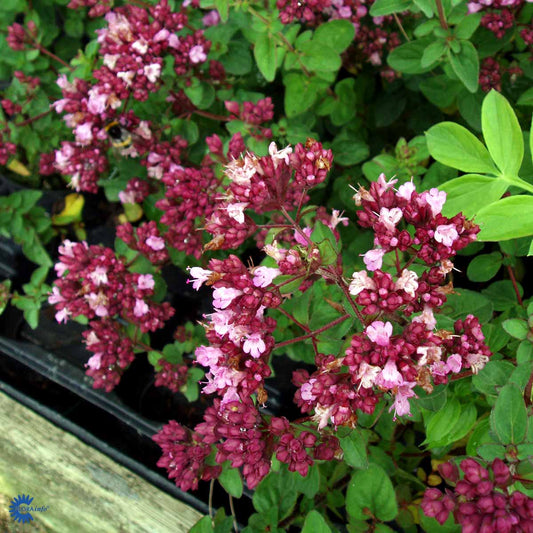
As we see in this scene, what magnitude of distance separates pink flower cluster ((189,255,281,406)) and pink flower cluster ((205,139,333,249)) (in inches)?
3.0

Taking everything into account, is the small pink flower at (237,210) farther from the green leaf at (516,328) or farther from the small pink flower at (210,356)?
the green leaf at (516,328)

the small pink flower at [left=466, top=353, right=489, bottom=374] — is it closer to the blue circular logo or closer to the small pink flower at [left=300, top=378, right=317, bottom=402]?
the small pink flower at [left=300, top=378, right=317, bottom=402]

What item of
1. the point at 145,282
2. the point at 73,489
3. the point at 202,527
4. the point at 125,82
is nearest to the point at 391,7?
the point at 125,82

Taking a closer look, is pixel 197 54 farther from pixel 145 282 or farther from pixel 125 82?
pixel 145 282

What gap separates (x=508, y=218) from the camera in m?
0.92

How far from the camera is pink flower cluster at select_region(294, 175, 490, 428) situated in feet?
3.02

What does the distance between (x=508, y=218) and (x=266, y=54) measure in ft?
2.95

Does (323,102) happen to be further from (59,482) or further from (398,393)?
(59,482)

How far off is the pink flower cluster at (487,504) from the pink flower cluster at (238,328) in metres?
0.40

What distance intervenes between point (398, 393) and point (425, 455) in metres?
0.72

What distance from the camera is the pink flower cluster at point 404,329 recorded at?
0.92 m

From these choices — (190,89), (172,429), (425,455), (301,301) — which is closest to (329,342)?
(301,301)

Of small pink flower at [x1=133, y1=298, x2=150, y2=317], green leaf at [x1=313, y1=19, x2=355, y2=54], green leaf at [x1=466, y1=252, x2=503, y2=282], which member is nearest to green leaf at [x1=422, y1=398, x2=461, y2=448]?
green leaf at [x1=466, y1=252, x2=503, y2=282]

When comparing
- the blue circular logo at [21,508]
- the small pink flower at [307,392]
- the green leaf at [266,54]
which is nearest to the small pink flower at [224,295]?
the small pink flower at [307,392]
